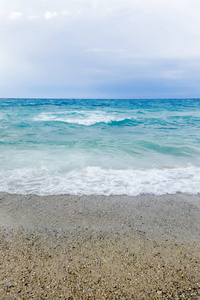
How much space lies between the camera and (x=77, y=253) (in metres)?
2.89

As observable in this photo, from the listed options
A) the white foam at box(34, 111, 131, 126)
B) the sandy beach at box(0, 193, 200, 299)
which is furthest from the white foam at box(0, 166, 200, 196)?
the white foam at box(34, 111, 131, 126)

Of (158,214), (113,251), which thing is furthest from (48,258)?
(158,214)

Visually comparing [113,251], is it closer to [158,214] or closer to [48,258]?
[48,258]

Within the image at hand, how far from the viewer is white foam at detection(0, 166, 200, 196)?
4.86 metres

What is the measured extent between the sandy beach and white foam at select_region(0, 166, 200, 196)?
0.36 meters

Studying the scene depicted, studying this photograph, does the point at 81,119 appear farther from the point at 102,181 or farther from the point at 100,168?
the point at 102,181

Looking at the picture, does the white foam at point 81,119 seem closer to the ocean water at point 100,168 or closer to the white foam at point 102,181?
the ocean water at point 100,168

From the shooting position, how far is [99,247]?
3.01 meters

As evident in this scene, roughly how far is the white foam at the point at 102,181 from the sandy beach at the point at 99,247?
36 centimetres

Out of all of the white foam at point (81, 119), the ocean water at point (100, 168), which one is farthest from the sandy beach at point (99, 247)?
the white foam at point (81, 119)

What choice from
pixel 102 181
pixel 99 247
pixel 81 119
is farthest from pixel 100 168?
pixel 81 119

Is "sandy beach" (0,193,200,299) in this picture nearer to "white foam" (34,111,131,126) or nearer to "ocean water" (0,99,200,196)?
"ocean water" (0,99,200,196)

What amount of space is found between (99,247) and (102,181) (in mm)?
2488

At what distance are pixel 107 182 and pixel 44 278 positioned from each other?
3.09m
